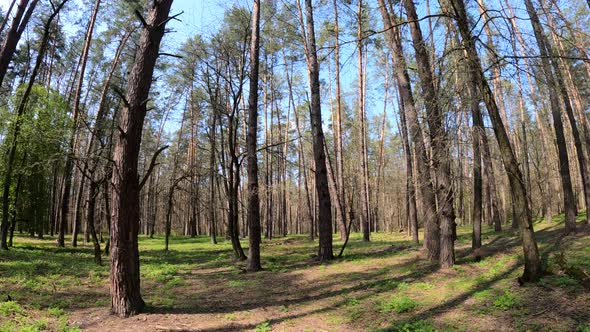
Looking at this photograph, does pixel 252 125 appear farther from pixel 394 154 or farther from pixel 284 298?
pixel 394 154

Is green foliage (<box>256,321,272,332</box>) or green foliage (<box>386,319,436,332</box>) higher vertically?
green foliage (<box>386,319,436,332</box>)

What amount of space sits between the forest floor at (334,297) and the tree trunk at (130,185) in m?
0.42

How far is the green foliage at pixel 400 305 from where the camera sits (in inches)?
222

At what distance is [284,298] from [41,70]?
86.4 ft

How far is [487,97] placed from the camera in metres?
5.64

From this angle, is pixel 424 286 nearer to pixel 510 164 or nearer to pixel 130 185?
pixel 510 164

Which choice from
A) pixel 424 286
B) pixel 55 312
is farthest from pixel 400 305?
pixel 55 312

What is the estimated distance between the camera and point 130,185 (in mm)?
5906

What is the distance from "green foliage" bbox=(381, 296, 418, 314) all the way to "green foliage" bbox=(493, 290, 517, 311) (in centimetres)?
121

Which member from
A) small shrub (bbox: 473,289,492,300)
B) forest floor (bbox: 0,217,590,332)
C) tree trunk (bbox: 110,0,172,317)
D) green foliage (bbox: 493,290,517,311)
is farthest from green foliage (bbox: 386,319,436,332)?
tree trunk (bbox: 110,0,172,317)

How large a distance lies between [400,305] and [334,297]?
161cm

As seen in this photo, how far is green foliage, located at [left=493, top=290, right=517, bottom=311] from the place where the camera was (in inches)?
196

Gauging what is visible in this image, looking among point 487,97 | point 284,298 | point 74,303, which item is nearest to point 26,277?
point 74,303

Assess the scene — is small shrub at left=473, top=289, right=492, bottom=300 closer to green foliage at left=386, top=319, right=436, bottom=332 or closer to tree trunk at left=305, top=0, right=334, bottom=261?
green foliage at left=386, top=319, right=436, bottom=332
